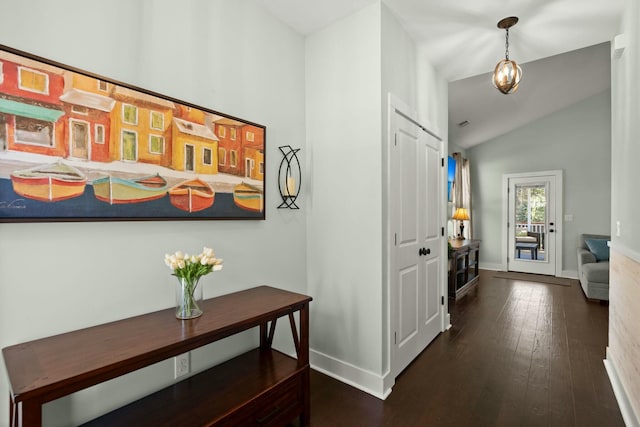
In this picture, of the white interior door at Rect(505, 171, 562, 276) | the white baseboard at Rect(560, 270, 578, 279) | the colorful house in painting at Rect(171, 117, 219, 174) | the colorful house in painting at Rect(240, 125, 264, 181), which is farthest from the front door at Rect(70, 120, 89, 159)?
the white baseboard at Rect(560, 270, 578, 279)

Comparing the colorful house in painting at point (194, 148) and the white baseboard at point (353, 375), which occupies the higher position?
the colorful house in painting at point (194, 148)

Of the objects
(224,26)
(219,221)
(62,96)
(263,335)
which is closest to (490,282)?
(263,335)

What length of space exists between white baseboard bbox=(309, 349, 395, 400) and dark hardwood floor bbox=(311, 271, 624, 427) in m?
0.05

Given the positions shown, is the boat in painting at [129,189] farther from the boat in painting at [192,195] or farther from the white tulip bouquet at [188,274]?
the white tulip bouquet at [188,274]

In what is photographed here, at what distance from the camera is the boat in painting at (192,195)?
1.68 metres

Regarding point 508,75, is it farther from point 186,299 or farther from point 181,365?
point 181,365

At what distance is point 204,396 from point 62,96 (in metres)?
1.50

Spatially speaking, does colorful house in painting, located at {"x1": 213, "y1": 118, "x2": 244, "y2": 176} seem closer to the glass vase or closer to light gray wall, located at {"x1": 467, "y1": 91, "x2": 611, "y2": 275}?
the glass vase

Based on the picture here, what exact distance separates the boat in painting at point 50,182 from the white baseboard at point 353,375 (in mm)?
1949

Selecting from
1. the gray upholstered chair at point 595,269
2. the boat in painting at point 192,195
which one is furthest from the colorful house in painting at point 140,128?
the gray upholstered chair at point 595,269

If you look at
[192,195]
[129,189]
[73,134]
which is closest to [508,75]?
[192,195]

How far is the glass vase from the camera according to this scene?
145 cm

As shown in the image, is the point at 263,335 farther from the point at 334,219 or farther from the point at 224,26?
the point at 224,26

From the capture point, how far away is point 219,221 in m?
1.91
